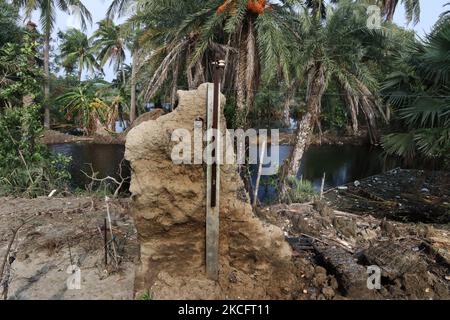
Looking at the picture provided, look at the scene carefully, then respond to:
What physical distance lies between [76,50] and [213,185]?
3471 cm

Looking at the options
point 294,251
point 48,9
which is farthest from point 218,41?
point 48,9

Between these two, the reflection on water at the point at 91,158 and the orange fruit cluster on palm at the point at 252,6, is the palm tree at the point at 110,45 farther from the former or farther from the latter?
the orange fruit cluster on palm at the point at 252,6

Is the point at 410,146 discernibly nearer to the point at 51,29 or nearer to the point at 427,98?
the point at 427,98

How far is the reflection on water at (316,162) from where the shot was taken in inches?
616

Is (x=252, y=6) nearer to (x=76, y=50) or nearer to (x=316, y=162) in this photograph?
A: (x=316, y=162)

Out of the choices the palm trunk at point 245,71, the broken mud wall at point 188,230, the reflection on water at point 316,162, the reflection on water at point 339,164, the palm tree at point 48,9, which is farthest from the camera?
the palm tree at point 48,9

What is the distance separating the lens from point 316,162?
64.2 ft

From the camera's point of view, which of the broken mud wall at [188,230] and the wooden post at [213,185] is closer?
the wooden post at [213,185]

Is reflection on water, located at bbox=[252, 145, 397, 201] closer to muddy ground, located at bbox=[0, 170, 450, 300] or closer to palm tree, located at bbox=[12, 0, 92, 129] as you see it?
muddy ground, located at bbox=[0, 170, 450, 300]

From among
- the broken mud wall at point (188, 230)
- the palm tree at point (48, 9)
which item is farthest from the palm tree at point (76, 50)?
the broken mud wall at point (188, 230)

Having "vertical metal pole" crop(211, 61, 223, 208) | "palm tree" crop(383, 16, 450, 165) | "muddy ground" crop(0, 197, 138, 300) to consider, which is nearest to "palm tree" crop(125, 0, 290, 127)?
"palm tree" crop(383, 16, 450, 165)

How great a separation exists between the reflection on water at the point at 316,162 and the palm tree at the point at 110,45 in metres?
9.38
